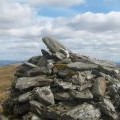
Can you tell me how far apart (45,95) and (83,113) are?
14.4ft

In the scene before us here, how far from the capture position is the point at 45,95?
3347cm

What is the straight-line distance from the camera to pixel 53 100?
33219 millimetres

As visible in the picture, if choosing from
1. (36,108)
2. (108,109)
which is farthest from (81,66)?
(36,108)

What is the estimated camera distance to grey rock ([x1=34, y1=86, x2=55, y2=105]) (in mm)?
33125

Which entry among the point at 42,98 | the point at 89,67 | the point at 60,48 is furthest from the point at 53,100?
the point at 60,48

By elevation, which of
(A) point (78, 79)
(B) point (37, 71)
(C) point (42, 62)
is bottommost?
(A) point (78, 79)

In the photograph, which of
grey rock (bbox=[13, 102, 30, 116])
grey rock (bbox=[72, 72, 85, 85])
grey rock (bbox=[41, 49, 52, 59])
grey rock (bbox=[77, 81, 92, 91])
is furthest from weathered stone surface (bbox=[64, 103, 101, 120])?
grey rock (bbox=[41, 49, 52, 59])

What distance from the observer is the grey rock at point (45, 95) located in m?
33.1

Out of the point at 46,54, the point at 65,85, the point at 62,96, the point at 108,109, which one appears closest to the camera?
the point at 108,109

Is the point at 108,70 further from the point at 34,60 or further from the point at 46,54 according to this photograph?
the point at 34,60

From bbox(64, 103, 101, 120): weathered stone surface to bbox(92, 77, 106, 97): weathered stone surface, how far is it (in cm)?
151

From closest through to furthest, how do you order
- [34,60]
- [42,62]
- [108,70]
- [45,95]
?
[45,95], [108,70], [42,62], [34,60]

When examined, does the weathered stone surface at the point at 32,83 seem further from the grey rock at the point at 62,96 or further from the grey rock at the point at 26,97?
the grey rock at the point at 62,96

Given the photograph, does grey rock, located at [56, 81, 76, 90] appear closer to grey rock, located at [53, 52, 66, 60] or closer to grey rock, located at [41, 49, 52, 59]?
grey rock, located at [53, 52, 66, 60]
